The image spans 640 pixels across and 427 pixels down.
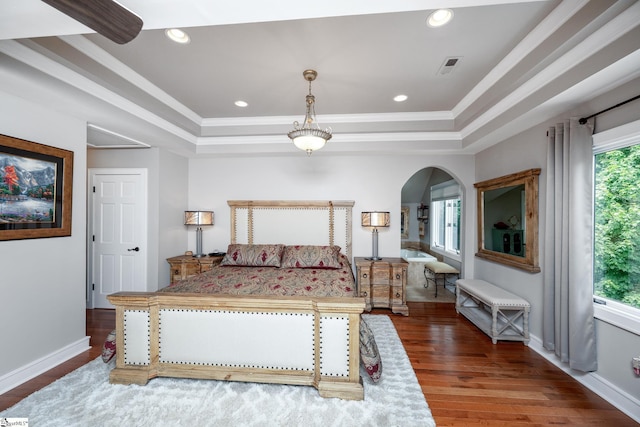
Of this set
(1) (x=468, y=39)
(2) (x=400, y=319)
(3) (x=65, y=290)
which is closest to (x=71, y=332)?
(3) (x=65, y=290)

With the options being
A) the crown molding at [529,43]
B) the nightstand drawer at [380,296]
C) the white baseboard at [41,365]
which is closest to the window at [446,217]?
the nightstand drawer at [380,296]

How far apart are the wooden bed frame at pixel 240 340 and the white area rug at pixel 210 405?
0.08 m

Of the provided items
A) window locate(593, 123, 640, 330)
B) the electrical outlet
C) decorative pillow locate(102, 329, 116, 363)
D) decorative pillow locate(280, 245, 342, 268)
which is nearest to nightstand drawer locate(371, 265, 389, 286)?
decorative pillow locate(280, 245, 342, 268)

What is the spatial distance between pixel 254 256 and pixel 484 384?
9.46 feet

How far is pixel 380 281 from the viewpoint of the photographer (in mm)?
3703

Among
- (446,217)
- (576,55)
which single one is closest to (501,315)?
(576,55)

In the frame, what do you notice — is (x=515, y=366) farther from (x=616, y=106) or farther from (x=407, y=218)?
(x=407, y=218)

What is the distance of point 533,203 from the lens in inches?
109

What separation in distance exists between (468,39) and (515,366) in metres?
2.94

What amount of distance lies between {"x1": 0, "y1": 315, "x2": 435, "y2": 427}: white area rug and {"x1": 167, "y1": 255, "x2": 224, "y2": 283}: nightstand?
168cm

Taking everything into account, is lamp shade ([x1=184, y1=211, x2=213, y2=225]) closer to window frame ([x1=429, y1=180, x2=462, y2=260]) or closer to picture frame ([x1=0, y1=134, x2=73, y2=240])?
picture frame ([x1=0, y1=134, x2=73, y2=240])

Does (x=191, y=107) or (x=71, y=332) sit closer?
(x=71, y=332)

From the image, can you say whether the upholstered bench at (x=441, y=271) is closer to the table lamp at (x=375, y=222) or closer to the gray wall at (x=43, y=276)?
the table lamp at (x=375, y=222)

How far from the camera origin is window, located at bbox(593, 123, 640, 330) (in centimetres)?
192
